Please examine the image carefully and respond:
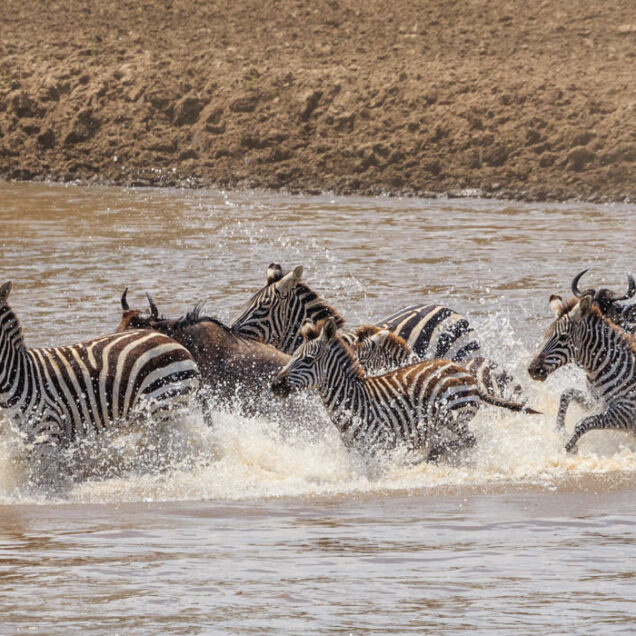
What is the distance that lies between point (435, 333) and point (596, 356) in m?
1.67

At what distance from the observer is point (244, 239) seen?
72.2ft

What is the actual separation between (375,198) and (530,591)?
827 inches

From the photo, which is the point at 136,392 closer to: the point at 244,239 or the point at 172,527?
the point at 172,527

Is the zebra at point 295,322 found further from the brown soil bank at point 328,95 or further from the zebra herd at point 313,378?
the brown soil bank at point 328,95

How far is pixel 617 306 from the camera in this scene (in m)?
11.6

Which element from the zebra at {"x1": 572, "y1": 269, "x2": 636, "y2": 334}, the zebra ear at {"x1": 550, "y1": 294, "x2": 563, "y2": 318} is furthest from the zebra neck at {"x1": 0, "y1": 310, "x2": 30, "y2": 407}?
the zebra at {"x1": 572, "y1": 269, "x2": 636, "y2": 334}

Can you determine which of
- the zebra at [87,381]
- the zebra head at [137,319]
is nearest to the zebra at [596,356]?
the zebra at [87,381]

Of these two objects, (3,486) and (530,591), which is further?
(3,486)

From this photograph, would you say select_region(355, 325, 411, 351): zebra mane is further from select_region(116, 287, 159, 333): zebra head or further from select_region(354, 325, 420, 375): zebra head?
select_region(116, 287, 159, 333): zebra head

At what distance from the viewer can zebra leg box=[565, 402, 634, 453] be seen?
10.1m

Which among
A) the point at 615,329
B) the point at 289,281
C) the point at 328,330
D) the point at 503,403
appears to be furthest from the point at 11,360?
the point at 615,329

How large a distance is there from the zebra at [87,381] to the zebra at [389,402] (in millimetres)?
821

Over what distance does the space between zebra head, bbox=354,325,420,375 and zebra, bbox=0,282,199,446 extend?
4.43ft

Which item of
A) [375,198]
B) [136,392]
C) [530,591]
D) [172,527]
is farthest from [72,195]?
[530,591]
